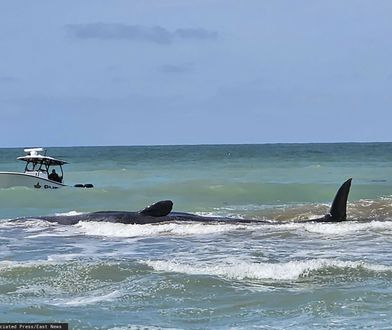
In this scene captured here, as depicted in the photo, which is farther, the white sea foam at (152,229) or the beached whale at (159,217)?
the beached whale at (159,217)

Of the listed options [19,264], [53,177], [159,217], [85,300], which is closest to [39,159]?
[53,177]

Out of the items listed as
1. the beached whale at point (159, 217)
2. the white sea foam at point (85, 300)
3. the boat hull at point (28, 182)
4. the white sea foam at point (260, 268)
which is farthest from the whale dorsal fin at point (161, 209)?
the boat hull at point (28, 182)

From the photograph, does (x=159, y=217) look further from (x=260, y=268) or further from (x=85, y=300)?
(x=85, y=300)

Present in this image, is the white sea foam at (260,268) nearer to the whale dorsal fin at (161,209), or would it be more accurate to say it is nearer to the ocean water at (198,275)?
the ocean water at (198,275)

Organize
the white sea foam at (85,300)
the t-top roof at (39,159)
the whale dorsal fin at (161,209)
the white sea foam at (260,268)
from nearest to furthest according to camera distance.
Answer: the white sea foam at (85,300) < the white sea foam at (260,268) < the whale dorsal fin at (161,209) < the t-top roof at (39,159)

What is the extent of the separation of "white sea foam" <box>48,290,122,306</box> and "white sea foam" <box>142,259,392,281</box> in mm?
1845

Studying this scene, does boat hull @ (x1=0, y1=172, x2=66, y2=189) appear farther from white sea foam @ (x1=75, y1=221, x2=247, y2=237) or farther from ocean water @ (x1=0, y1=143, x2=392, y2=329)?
white sea foam @ (x1=75, y1=221, x2=247, y2=237)

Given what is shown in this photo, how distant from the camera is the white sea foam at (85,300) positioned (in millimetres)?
9875

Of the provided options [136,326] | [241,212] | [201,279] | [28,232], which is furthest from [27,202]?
[136,326]

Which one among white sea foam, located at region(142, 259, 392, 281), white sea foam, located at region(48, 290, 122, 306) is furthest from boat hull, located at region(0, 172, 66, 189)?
white sea foam, located at region(48, 290, 122, 306)

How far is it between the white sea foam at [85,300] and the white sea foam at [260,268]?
6.05ft

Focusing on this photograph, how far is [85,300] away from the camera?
10.1 meters

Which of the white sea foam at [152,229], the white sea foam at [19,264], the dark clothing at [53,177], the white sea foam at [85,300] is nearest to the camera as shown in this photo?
the white sea foam at [85,300]

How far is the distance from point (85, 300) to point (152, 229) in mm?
8161
